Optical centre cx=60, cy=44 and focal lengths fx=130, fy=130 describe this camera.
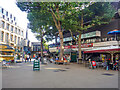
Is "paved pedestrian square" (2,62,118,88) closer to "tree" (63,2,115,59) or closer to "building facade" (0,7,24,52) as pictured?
"tree" (63,2,115,59)

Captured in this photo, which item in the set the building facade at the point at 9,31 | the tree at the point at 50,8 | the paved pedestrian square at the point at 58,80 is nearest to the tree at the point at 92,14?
the tree at the point at 50,8

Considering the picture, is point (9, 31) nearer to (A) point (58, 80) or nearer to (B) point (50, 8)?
(B) point (50, 8)

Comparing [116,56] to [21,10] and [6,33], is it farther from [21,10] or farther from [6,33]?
[6,33]

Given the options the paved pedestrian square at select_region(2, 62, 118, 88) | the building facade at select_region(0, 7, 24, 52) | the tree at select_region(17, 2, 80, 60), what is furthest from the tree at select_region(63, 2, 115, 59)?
the building facade at select_region(0, 7, 24, 52)

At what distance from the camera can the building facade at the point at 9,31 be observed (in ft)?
125

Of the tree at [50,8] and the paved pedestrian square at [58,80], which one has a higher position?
the tree at [50,8]

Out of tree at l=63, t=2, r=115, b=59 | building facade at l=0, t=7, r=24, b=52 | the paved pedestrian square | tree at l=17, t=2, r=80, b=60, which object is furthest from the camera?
building facade at l=0, t=7, r=24, b=52

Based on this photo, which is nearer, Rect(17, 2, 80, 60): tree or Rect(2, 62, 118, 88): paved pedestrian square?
Rect(2, 62, 118, 88): paved pedestrian square

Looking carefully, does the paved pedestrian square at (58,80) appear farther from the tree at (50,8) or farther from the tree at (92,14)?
the tree at (92,14)

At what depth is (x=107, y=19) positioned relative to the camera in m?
24.2

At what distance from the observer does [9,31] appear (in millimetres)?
42281

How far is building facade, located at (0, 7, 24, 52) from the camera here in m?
38.1

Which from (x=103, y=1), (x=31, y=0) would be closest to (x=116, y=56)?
(x=103, y=1)

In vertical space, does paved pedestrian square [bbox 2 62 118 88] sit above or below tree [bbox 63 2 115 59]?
below
